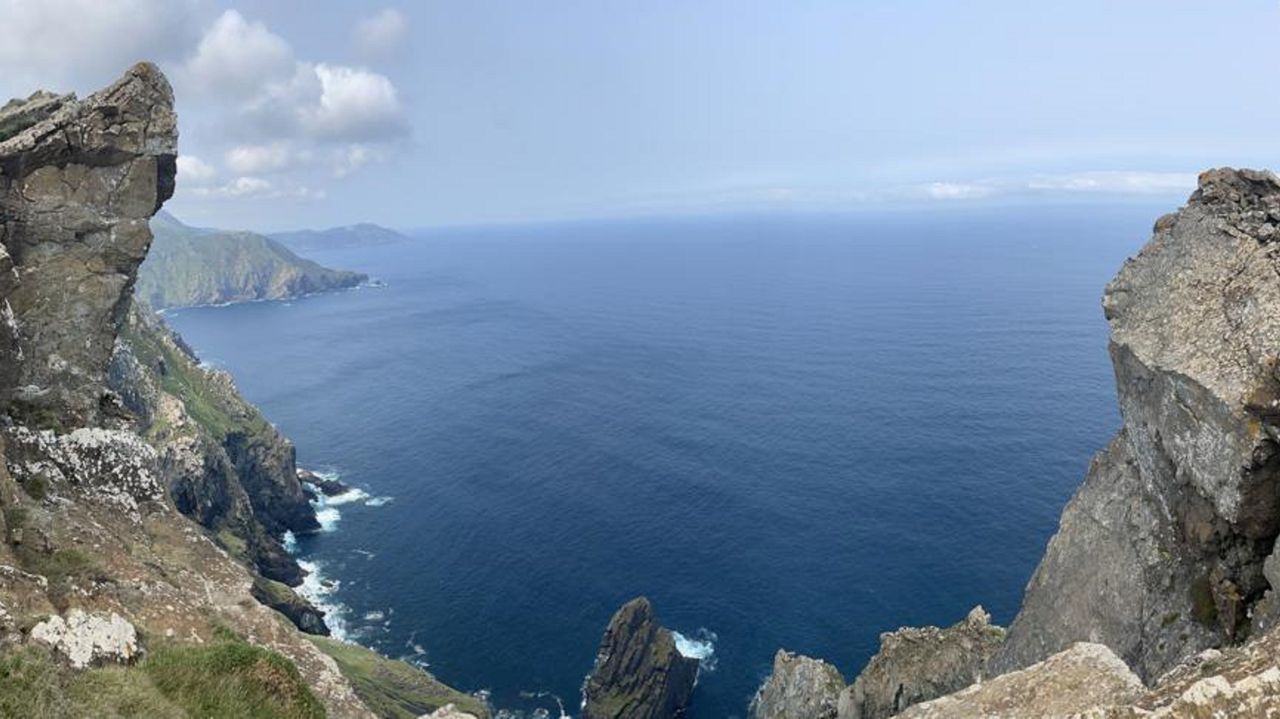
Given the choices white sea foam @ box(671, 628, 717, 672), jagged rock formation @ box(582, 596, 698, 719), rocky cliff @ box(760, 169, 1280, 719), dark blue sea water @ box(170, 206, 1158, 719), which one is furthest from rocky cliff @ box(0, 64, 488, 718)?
white sea foam @ box(671, 628, 717, 672)

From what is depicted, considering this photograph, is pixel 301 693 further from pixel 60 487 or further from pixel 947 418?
pixel 947 418

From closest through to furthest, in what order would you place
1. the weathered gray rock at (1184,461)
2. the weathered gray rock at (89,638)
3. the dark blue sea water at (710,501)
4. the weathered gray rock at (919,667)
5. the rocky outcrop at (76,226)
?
the weathered gray rock at (89,638), the weathered gray rock at (1184,461), the rocky outcrop at (76,226), the weathered gray rock at (919,667), the dark blue sea water at (710,501)

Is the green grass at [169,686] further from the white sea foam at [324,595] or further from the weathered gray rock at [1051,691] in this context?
the white sea foam at [324,595]

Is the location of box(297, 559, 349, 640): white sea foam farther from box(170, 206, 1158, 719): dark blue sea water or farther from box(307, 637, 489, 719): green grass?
box(307, 637, 489, 719): green grass

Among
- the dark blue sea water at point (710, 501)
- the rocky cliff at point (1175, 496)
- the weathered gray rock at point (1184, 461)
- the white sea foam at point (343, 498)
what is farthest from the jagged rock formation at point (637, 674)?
the white sea foam at point (343, 498)

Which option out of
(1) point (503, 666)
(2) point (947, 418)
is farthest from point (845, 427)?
(1) point (503, 666)

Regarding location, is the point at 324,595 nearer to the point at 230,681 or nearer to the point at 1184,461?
the point at 230,681
